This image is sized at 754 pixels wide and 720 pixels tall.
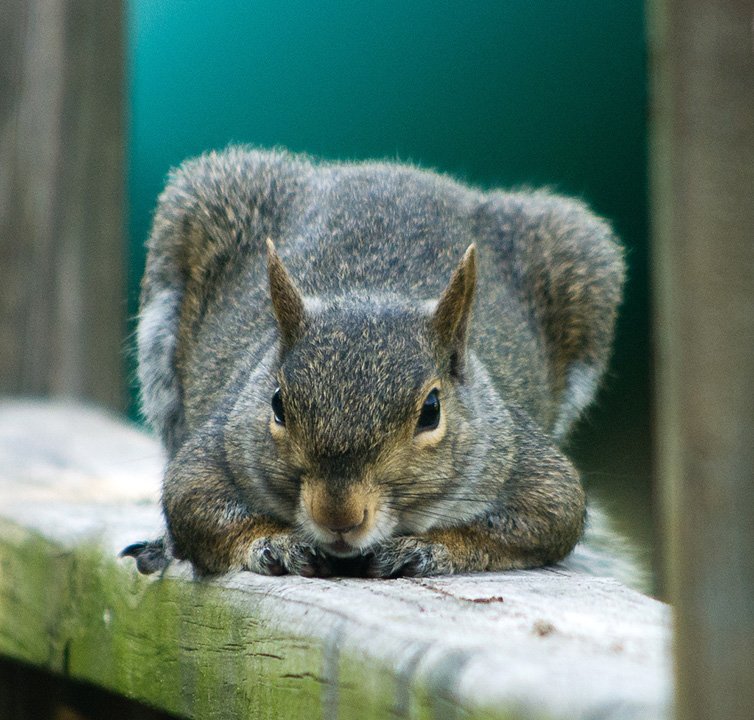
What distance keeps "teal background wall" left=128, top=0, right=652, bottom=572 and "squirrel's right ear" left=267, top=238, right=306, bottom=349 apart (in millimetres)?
3443

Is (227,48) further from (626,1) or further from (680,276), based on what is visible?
(680,276)

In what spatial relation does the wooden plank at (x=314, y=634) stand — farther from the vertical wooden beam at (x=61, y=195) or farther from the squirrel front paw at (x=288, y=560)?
the vertical wooden beam at (x=61, y=195)

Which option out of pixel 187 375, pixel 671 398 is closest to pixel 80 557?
pixel 187 375

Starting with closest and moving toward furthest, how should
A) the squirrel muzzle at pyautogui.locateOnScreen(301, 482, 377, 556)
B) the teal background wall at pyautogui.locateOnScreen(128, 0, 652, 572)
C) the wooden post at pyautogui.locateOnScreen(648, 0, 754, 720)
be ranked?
the wooden post at pyautogui.locateOnScreen(648, 0, 754, 720) → the squirrel muzzle at pyautogui.locateOnScreen(301, 482, 377, 556) → the teal background wall at pyautogui.locateOnScreen(128, 0, 652, 572)

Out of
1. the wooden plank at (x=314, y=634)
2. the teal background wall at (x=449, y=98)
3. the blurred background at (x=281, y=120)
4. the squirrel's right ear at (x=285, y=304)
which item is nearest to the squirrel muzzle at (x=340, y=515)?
the wooden plank at (x=314, y=634)

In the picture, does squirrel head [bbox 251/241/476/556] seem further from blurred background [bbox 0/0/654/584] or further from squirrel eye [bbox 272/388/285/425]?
blurred background [bbox 0/0/654/584]

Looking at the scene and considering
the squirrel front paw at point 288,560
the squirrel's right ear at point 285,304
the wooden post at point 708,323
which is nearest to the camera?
the wooden post at point 708,323

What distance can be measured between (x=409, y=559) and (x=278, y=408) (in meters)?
0.47

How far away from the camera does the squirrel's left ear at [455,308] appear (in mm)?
2705

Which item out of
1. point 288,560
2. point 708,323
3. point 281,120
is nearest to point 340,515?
point 288,560

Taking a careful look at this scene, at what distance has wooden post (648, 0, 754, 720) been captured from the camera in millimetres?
838

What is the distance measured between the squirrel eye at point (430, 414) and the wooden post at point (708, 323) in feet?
5.31

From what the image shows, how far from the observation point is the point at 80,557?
2.99 m

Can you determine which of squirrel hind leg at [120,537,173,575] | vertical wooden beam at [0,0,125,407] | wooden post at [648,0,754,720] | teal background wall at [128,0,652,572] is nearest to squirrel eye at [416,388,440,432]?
squirrel hind leg at [120,537,173,575]
